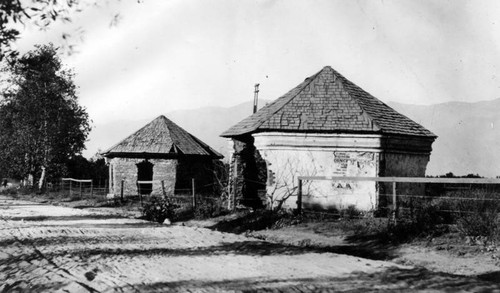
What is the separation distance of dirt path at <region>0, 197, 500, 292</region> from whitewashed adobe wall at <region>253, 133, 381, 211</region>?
18.6 ft

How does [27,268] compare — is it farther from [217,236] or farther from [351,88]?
[351,88]

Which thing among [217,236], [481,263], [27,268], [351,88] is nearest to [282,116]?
[351,88]

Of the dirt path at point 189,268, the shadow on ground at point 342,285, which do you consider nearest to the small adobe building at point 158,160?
the dirt path at point 189,268

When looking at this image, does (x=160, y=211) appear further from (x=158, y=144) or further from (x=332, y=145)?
(x=158, y=144)

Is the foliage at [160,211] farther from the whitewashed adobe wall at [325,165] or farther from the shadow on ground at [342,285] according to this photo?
the shadow on ground at [342,285]

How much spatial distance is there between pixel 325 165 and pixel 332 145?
2.29 ft

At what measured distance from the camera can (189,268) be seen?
6.70 m

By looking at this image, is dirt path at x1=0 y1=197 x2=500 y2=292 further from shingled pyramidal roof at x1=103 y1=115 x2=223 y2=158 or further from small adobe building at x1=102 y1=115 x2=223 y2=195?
shingled pyramidal roof at x1=103 y1=115 x2=223 y2=158

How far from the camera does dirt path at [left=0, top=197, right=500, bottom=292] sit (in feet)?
18.5

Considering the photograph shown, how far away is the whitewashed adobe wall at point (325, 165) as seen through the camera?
15.1m

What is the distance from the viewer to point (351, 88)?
17844 mm

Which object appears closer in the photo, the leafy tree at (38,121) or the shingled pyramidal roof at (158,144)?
the shingled pyramidal roof at (158,144)

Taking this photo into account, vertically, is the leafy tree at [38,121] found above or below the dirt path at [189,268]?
above

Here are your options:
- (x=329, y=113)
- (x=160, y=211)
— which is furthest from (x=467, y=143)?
(x=160, y=211)
